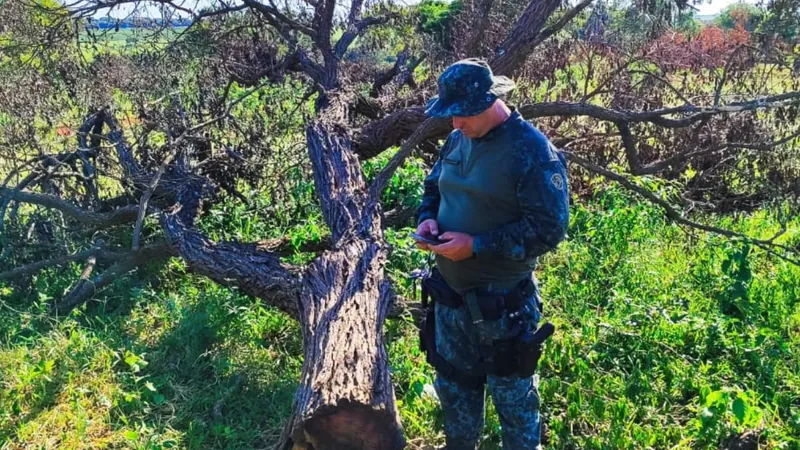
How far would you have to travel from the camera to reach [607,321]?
3.65 m

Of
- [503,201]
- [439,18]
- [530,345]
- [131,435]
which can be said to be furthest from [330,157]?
[439,18]

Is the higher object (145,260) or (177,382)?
(145,260)

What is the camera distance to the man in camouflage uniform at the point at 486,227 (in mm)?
2137

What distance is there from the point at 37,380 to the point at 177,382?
2.29ft

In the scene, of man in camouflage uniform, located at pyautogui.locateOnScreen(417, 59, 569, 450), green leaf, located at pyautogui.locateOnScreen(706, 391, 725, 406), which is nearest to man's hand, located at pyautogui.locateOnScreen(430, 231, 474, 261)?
man in camouflage uniform, located at pyautogui.locateOnScreen(417, 59, 569, 450)

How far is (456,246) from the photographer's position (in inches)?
86.8

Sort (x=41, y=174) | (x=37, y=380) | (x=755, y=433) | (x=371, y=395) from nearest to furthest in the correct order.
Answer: (x=371, y=395) < (x=755, y=433) < (x=37, y=380) < (x=41, y=174)

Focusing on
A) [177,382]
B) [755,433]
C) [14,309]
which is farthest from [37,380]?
[755,433]

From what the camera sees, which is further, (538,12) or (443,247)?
(538,12)

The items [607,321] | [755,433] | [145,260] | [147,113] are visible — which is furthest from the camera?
[147,113]

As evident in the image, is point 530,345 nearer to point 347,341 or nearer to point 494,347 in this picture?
point 494,347

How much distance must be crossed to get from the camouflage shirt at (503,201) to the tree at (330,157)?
0.60 m

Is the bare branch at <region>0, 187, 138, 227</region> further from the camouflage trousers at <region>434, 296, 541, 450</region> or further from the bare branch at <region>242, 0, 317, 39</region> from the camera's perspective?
the camouflage trousers at <region>434, 296, 541, 450</region>

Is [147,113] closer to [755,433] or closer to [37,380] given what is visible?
[37,380]
